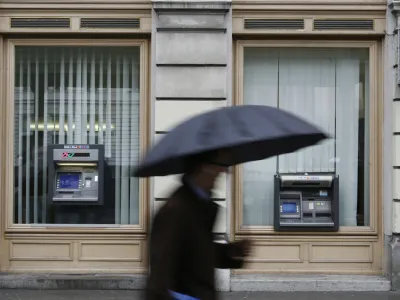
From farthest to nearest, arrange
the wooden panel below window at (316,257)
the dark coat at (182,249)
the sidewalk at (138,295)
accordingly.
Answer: the wooden panel below window at (316,257) → the sidewalk at (138,295) → the dark coat at (182,249)

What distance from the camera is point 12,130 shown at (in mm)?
9062

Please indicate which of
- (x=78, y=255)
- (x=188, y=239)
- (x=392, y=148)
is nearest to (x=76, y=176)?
Answer: (x=78, y=255)

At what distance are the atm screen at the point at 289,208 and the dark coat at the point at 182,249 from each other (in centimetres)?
582

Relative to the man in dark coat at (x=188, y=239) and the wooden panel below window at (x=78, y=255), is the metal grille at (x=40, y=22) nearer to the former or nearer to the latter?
the wooden panel below window at (x=78, y=255)

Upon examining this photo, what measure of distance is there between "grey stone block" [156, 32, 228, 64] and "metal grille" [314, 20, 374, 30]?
137 cm

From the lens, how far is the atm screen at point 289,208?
905 centimetres

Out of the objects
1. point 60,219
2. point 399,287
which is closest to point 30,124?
point 60,219

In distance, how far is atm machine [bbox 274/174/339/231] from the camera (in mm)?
8945

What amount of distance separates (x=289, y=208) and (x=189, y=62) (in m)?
2.50

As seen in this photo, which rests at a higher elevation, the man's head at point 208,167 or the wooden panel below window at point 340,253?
the man's head at point 208,167

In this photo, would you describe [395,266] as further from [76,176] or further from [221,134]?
[221,134]

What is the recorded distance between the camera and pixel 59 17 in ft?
29.1

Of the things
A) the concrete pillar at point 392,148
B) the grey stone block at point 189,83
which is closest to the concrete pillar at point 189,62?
the grey stone block at point 189,83

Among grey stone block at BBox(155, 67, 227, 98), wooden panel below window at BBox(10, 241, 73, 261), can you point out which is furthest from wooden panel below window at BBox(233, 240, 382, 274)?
wooden panel below window at BBox(10, 241, 73, 261)
